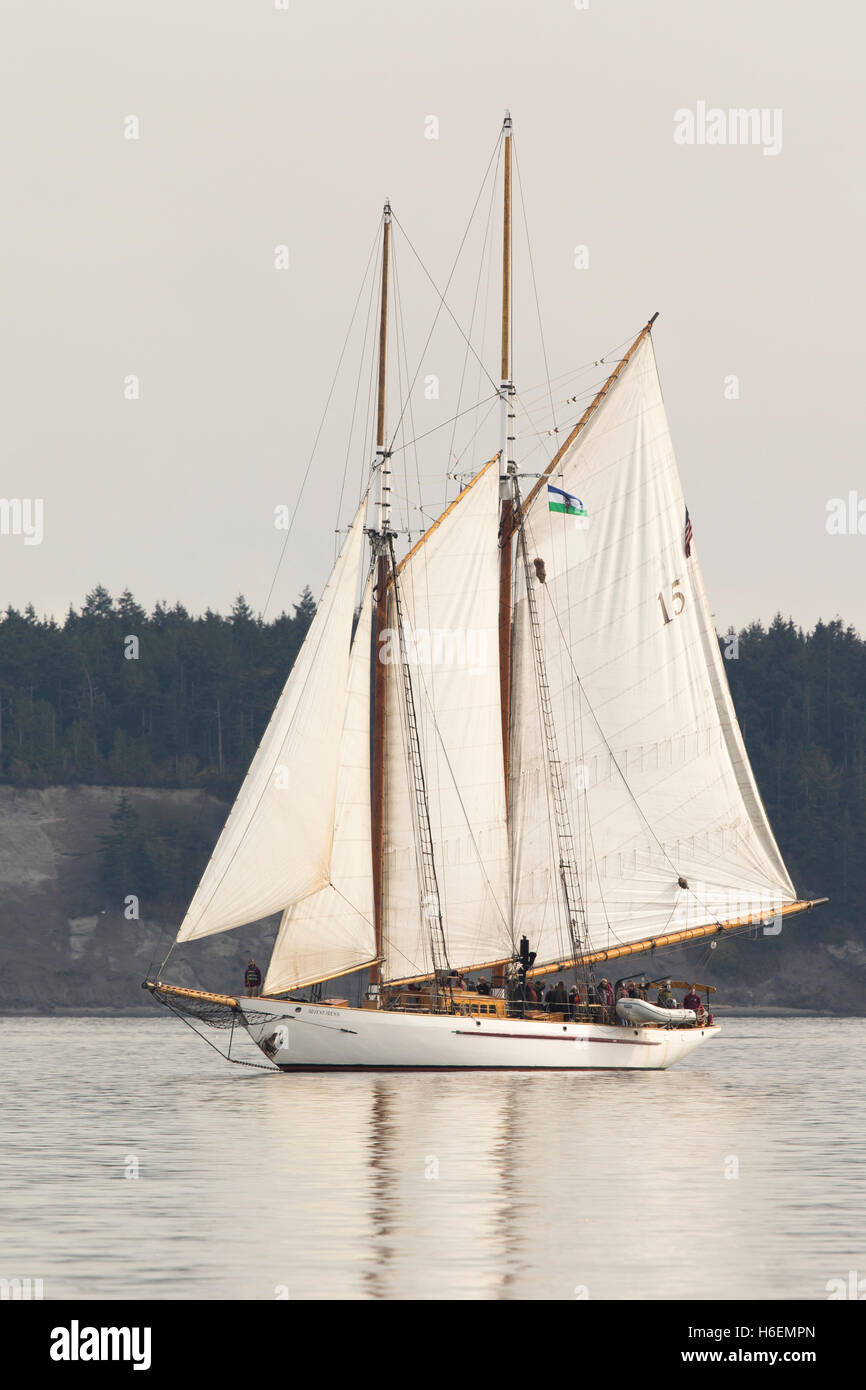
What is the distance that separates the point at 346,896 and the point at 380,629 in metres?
9.46

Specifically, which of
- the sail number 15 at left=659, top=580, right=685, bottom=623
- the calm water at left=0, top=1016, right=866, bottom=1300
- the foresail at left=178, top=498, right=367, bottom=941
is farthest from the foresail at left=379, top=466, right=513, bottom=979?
the sail number 15 at left=659, top=580, right=685, bottom=623

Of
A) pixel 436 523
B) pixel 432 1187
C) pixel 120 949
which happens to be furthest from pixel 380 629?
pixel 120 949

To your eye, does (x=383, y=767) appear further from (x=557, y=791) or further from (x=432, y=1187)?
(x=432, y=1187)

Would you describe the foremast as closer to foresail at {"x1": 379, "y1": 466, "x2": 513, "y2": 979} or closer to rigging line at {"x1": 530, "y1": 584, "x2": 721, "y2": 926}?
foresail at {"x1": 379, "y1": 466, "x2": 513, "y2": 979}

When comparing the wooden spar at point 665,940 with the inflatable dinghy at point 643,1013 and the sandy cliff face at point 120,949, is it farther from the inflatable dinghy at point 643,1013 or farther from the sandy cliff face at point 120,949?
the sandy cliff face at point 120,949

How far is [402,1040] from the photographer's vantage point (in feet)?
227

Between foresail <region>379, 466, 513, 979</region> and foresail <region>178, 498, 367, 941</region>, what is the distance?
15.1 feet

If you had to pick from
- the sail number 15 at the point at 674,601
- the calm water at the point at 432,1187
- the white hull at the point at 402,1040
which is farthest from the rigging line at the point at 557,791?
the calm water at the point at 432,1187

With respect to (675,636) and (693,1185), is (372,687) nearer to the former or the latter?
(675,636)

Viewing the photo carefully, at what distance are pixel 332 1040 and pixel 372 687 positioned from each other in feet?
38.4

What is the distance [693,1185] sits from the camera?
39.9 m

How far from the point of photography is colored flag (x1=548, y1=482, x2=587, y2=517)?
75.9 m

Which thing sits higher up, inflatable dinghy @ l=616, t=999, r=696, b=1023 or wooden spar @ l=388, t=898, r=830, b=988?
wooden spar @ l=388, t=898, r=830, b=988
